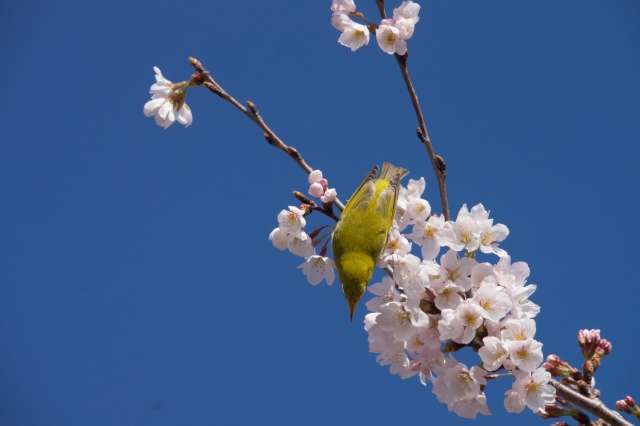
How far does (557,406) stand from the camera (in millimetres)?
2867

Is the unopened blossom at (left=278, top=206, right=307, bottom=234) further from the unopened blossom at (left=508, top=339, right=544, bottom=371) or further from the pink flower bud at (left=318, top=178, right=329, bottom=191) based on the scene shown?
the unopened blossom at (left=508, top=339, right=544, bottom=371)

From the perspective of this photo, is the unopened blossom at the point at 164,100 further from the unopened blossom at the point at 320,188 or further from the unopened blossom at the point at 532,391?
the unopened blossom at the point at 532,391

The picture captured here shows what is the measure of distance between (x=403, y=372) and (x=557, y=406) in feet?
2.56

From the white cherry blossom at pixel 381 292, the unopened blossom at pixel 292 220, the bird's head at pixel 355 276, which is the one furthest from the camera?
the unopened blossom at pixel 292 220

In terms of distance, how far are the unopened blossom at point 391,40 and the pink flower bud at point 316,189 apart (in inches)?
30.7

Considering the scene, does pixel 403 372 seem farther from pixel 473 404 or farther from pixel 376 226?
pixel 376 226

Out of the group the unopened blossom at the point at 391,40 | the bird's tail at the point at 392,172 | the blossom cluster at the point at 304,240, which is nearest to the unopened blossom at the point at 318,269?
the blossom cluster at the point at 304,240

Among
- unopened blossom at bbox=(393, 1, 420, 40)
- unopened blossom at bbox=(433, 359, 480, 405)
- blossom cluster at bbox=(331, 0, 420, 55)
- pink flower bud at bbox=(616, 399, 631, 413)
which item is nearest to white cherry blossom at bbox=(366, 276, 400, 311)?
unopened blossom at bbox=(433, 359, 480, 405)

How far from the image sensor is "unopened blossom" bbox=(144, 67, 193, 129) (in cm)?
339

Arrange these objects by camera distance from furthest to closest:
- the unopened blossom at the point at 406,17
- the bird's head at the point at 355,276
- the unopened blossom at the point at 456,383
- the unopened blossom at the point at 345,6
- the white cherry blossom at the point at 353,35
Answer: the unopened blossom at the point at 345,6 < the white cherry blossom at the point at 353,35 < the unopened blossom at the point at 406,17 < the bird's head at the point at 355,276 < the unopened blossom at the point at 456,383

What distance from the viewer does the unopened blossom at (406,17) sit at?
320cm

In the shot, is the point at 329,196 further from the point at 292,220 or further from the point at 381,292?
the point at 381,292

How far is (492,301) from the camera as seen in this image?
2445mm

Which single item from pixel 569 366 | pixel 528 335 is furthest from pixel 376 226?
pixel 569 366
